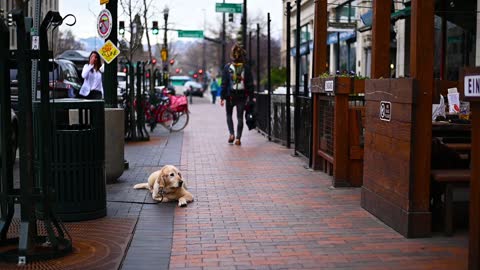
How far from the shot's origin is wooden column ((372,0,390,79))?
6.68 meters

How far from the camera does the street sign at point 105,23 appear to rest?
10.6 metres

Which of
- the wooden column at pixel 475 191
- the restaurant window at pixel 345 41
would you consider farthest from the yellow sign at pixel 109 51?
the restaurant window at pixel 345 41

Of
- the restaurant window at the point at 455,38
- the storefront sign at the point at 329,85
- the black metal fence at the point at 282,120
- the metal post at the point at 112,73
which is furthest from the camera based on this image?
the restaurant window at the point at 455,38

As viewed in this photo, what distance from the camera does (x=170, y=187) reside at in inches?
301

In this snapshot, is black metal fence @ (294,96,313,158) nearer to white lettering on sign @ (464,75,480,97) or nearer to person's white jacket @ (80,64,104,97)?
person's white jacket @ (80,64,104,97)

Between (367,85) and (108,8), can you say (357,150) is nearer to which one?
(367,85)

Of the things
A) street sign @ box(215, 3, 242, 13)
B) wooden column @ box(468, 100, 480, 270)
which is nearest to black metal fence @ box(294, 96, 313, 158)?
wooden column @ box(468, 100, 480, 270)

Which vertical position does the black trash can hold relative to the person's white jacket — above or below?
below

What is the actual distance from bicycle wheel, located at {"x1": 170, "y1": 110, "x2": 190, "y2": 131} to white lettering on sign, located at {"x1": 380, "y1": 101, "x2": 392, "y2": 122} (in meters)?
12.3

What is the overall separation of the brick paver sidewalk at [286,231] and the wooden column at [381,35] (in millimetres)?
1612

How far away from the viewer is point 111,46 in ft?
34.3

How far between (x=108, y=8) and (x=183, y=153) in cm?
335

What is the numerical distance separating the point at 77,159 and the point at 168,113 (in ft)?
38.9

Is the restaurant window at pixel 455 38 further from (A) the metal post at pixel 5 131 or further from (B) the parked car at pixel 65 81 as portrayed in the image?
(A) the metal post at pixel 5 131
